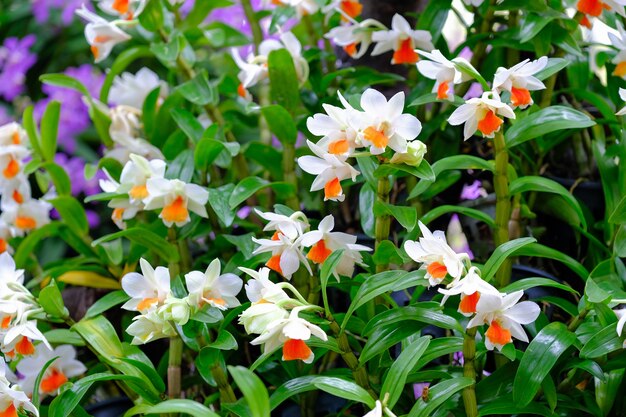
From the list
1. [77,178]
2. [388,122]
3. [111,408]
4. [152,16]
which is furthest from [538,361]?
[77,178]

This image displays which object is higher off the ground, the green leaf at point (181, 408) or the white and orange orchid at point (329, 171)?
Answer: the white and orange orchid at point (329, 171)

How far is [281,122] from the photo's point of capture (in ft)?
3.37

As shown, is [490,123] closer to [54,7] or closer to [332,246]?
[332,246]

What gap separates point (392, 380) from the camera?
718 millimetres

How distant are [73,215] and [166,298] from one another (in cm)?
40

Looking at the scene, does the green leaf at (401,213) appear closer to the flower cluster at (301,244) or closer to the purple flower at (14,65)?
the flower cluster at (301,244)

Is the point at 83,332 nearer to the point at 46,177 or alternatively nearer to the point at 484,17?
the point at 46,177

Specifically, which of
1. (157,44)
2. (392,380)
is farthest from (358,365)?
(157,44)

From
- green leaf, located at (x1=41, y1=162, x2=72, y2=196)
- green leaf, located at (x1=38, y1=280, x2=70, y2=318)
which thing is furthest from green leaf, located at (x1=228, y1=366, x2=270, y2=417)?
green leaf, located at (x1=41, y1=162, x2=72, y2=196)

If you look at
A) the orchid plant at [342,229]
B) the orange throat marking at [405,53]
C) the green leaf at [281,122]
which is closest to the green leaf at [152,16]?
the orchid plant at [342,229]

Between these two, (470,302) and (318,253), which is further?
(318,253)

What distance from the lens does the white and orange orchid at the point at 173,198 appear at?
3.02 ft

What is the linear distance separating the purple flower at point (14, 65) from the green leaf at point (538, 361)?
195 centimetres

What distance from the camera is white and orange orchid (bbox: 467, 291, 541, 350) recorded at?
0.71m
